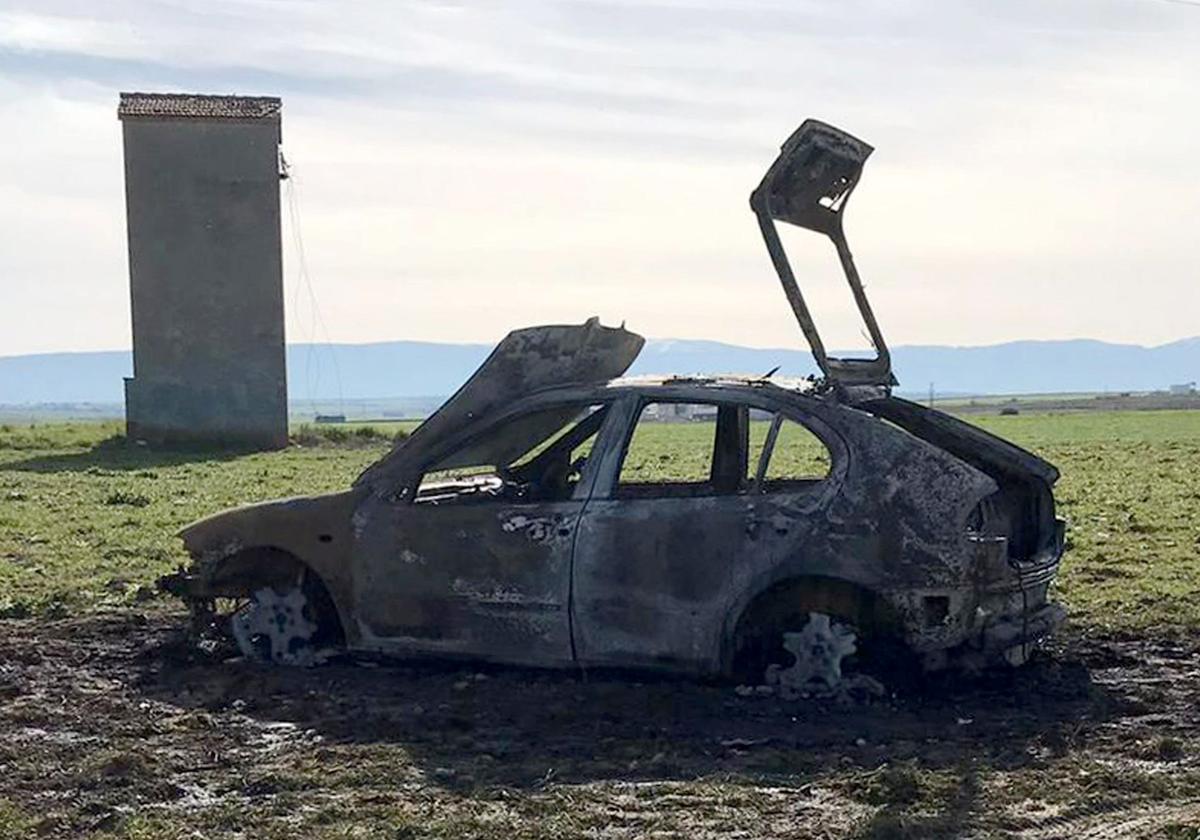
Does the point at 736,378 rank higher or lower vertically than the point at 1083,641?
higher

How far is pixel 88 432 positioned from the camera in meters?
38.3

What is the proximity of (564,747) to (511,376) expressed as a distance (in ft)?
7.30

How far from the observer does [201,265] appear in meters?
36.1

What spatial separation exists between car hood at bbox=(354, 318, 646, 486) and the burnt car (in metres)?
0.01

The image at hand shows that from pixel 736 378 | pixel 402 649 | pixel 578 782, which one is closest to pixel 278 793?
pixel 578 782

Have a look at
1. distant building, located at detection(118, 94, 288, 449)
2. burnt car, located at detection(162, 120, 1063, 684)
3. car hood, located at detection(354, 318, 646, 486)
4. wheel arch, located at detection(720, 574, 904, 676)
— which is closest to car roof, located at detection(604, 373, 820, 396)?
burnt car, located at detection(162, 120, 1063, 684)

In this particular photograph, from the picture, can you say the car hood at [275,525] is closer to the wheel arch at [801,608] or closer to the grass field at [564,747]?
the grass field at [564,747]

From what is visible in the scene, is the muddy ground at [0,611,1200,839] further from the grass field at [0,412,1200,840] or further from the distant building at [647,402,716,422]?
the distant building at [647,402,716,422]

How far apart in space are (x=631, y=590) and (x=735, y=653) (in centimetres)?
55

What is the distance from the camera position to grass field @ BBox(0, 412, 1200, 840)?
5598 millimetres

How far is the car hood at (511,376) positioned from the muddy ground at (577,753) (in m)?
1.18

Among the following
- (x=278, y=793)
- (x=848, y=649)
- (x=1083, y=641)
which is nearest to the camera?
(x=278, y=793)

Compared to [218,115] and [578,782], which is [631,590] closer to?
[578,782]

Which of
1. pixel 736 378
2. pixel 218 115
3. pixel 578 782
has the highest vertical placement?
pixel 218 115
